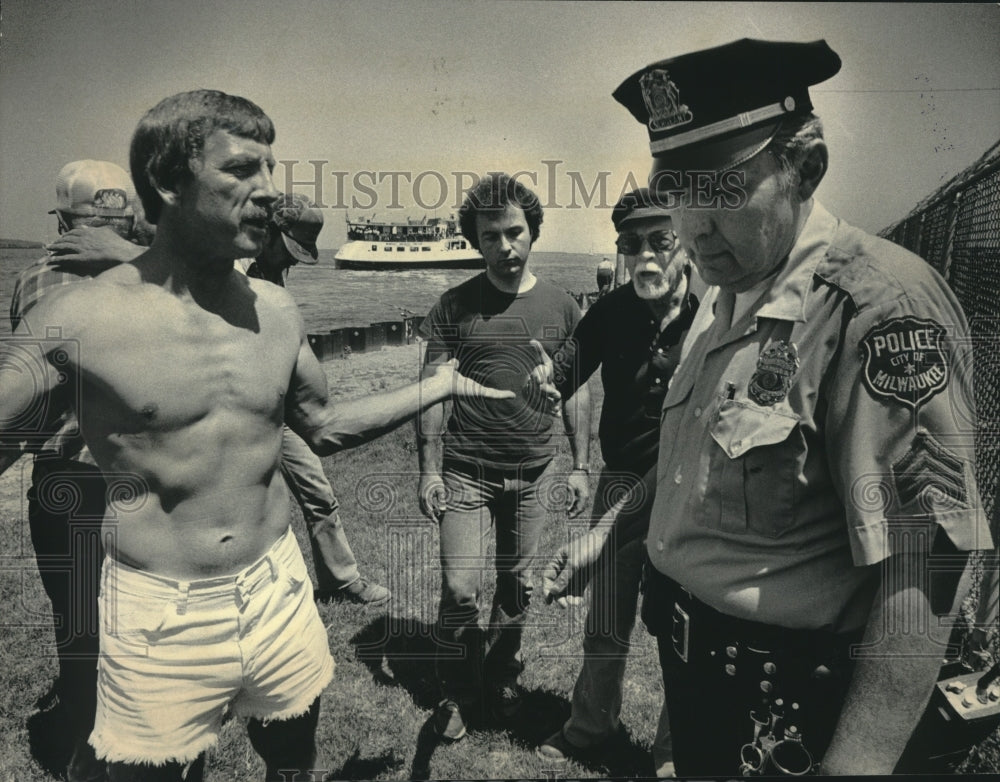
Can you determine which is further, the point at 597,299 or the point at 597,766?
the point at 597,299

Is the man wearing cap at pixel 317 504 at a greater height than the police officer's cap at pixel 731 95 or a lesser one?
lesser

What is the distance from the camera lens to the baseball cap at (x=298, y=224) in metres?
2.49

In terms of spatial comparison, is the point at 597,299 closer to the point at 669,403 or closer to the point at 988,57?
the point at 669,403

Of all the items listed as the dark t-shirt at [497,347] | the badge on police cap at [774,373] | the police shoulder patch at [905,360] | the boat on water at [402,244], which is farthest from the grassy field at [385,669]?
the police shoulder patch at [905,360]

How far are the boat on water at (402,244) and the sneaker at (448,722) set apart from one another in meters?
1.88

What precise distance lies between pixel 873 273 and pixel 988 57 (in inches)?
68.1

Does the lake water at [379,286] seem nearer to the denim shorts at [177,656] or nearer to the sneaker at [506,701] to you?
the denim shorts at [177,656]

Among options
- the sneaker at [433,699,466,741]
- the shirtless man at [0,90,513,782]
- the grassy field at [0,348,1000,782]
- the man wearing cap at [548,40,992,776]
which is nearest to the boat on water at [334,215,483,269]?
the grassy field at [0,348,1000,782]

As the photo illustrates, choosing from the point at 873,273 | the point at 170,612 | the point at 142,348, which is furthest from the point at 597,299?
the point at 170,612

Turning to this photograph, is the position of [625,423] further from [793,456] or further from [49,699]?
[49,699]

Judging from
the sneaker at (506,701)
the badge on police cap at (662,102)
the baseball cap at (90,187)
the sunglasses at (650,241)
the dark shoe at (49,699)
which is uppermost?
the badge on police cap at (662,102)

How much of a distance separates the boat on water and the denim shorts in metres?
1.26

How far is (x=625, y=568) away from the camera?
9.28 ft

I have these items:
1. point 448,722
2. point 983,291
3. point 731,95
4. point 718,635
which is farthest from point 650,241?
point 448,722
